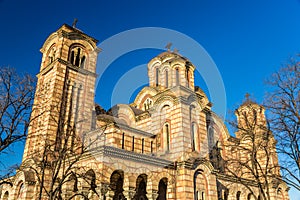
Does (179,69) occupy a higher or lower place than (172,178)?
higher

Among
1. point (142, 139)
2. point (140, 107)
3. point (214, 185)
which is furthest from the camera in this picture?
point (140, 107)

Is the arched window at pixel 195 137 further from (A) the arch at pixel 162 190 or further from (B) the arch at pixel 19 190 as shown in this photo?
(B) the arch at pixel 19 190

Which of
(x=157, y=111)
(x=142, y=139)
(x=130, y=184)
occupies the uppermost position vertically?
(x=157, y=111)

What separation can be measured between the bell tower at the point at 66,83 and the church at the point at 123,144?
9 cm

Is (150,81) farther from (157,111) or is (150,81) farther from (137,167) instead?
(137,167)

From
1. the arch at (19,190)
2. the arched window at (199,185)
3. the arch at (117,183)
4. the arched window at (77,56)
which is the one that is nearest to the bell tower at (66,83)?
the arched window at (77,56)

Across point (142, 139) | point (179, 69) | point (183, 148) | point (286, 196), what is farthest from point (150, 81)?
point (286, 196)

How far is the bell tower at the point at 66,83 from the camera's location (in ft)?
72.4

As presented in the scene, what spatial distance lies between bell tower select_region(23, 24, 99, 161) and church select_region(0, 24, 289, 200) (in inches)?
3.5

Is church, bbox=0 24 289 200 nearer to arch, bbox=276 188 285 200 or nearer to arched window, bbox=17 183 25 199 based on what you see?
arched window, bbox=17 183 25 199

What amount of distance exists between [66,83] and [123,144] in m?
8.14

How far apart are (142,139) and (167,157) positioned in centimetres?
266

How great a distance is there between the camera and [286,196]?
28.4 meters

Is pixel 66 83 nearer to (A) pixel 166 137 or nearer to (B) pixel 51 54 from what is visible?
(B) pixel 51 54
